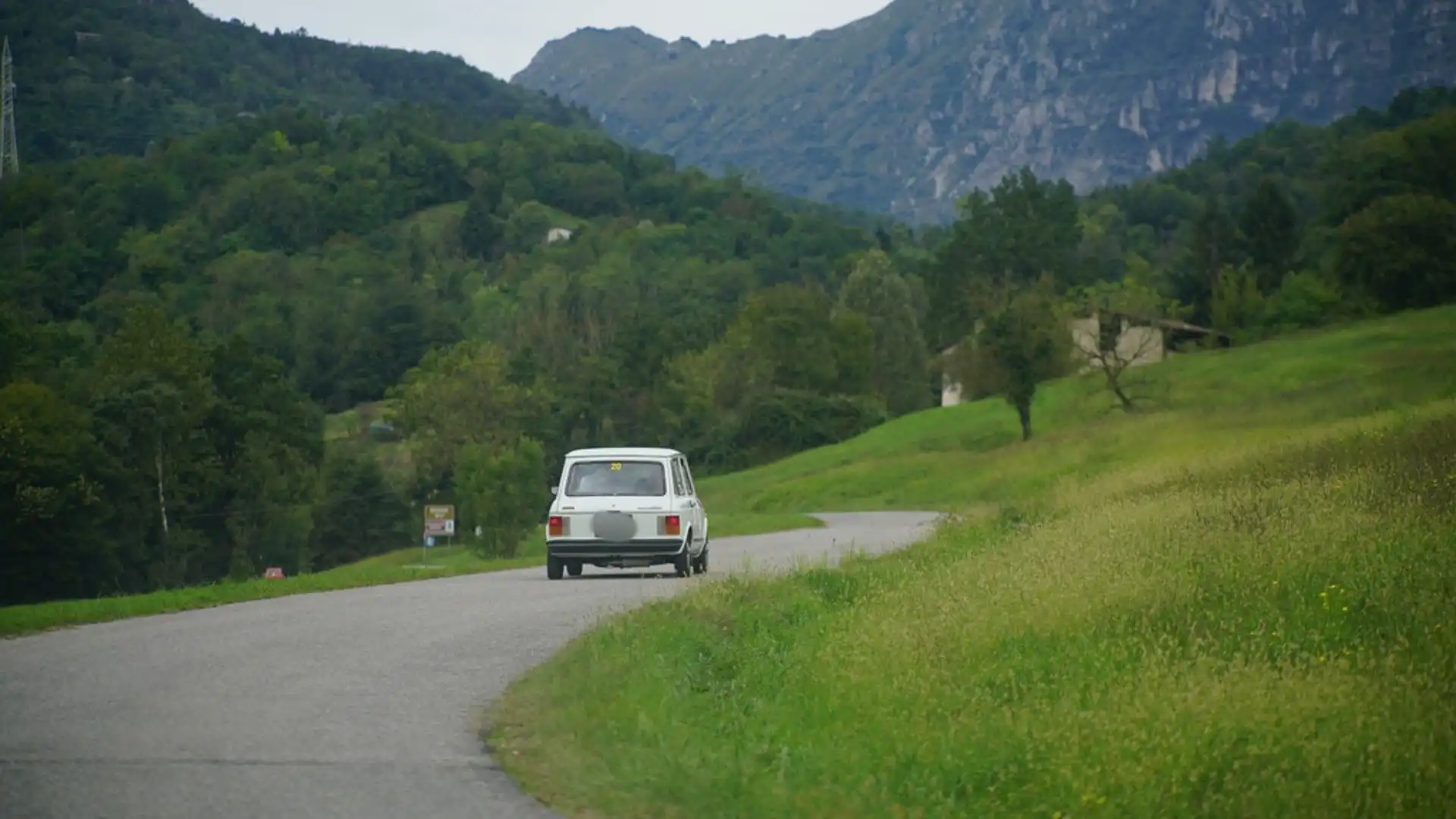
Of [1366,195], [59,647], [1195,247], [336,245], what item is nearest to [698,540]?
[59,647]

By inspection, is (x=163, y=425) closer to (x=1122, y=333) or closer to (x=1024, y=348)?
(x=1024, y=348)

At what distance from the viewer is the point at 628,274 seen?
176m

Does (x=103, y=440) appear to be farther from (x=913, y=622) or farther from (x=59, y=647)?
(x=913, y=622)

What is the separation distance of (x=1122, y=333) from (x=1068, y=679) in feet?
271

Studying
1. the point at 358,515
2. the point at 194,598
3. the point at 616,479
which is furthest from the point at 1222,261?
the point at 194,598

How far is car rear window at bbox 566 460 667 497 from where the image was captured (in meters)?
25.7

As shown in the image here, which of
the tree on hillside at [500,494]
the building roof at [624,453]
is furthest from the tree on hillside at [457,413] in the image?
the building roof at [624,453]

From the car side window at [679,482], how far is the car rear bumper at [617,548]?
0.97 m

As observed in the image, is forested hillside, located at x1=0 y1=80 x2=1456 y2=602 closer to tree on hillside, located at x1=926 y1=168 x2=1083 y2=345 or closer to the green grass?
tree on hillside, located at x1=926 y1=168 x2=1083 y2=345

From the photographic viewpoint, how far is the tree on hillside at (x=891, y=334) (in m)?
136

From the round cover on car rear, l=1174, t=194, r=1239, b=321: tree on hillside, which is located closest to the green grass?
the round cover on car rear

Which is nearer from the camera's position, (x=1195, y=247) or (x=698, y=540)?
(x=698, y=540)

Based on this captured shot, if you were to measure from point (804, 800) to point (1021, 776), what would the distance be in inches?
40.9

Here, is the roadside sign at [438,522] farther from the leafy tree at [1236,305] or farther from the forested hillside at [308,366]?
the leafy tree at [1236,305]
